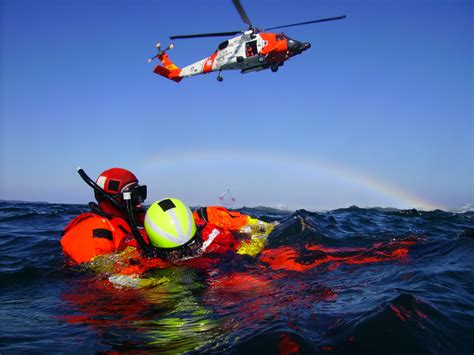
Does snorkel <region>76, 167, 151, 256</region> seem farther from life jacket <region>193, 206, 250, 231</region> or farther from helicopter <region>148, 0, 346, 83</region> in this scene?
helicopter <region>148, 0, 346, 83</region>

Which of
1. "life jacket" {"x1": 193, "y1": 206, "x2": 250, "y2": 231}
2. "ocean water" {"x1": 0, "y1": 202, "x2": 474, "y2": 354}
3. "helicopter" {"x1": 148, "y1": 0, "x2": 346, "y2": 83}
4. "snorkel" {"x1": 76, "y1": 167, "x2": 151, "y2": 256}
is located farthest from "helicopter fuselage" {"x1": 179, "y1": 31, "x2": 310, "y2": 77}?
"snorkel" {"x1": 76, "y1": 167, "x2": 151, "y2": 256}

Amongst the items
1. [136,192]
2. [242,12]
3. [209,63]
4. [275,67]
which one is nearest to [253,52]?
[275,67]

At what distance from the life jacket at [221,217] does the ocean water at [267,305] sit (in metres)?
0.79

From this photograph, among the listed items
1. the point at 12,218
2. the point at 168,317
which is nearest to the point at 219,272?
the point at 168,317

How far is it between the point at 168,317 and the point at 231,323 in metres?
0.75

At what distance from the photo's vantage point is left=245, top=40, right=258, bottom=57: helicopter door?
23.7 metres

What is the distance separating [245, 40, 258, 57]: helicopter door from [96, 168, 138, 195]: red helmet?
65.7 feet

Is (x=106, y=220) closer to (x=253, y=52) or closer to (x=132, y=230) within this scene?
(x=132, y=230)

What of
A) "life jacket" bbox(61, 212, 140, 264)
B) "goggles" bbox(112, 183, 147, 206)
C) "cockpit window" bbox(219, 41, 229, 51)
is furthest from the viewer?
"cockpit window" bbox(219, 41, 229, 51)

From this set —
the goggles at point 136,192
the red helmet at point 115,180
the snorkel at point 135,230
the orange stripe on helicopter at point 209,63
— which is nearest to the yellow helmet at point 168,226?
the snorkel at point 135,230

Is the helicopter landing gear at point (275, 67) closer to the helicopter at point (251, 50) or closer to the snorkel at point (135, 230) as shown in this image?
the helicopter at point (251, 50)

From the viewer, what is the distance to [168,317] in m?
3.66

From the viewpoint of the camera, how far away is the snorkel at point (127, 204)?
491 cm

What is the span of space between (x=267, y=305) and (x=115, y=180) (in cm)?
316
